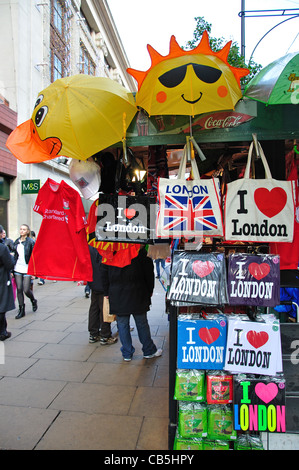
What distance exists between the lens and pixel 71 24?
58.4 ft

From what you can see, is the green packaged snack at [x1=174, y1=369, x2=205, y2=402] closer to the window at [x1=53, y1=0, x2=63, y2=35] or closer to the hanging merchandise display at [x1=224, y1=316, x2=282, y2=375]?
the hanging merchandise display at [x1=224, y1=316, x2=282, y2=375]

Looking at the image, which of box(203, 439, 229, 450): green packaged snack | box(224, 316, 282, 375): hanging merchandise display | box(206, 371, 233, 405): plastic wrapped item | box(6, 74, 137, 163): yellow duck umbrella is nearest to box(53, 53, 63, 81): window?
box(6, 74, 137, 163): yellow duck umbrella

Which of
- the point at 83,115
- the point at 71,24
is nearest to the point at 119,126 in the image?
the point at 83,115

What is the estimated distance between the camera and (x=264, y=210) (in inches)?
99.2

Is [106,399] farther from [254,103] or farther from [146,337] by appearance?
[254,103]

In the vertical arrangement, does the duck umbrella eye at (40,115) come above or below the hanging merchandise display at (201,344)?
above

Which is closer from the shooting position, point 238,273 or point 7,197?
point 238,273

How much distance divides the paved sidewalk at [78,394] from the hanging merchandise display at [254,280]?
1557mm

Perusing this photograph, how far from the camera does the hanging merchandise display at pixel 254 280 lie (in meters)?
2.48

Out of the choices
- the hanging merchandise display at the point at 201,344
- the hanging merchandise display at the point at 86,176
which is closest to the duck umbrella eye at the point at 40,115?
the hanging merchandise display at the point at 86,176

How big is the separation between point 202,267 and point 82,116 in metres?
1.55

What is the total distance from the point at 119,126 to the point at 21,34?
41.5 feet

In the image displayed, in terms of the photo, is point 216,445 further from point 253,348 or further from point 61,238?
point 61,238

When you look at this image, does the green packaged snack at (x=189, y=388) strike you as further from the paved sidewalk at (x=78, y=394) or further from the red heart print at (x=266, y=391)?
the paved sidewalk at (x=78, y=394)
